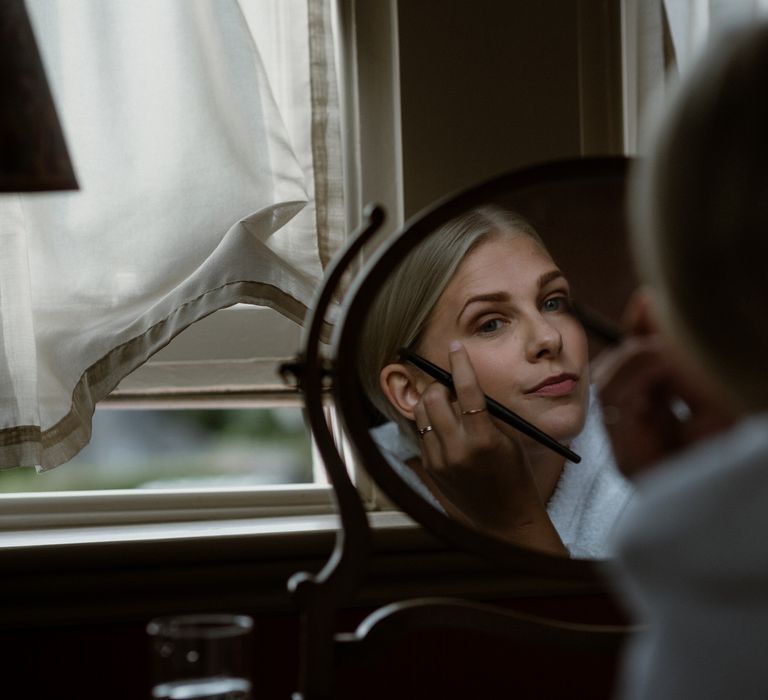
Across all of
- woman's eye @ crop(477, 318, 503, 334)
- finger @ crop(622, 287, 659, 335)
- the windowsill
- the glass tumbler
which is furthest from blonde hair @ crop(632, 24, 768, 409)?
the windowsill

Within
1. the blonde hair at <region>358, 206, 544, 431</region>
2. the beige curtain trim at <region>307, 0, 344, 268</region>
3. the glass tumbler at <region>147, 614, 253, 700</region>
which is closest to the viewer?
the glass tumbler at <region>147, 614, 253, 700</region>

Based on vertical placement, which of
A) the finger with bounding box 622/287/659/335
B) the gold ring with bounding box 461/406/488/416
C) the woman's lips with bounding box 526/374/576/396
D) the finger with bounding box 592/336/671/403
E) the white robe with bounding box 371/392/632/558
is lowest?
the white robe with bounding box 371/392/632/558

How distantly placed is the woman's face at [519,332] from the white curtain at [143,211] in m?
0.26

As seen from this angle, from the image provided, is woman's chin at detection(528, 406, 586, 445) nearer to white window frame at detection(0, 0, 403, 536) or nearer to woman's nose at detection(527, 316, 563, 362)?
woman's nose at detection(527, 316, 563, 362)

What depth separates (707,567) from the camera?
1.04 ft

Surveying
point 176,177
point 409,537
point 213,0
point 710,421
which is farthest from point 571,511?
point 213,0

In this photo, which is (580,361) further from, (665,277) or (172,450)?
(172,450)

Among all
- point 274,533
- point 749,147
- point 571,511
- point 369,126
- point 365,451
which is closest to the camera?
point 749,147

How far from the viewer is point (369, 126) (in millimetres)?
1148

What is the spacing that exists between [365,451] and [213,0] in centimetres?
62

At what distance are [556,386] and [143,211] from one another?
494mm

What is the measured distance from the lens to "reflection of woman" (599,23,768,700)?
1.03ft

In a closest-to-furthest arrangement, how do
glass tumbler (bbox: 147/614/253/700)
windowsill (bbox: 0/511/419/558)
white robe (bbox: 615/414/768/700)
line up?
white robe (bbox: 615/414/768/700) → glass tumbler (bbox: 147/614/253/700) → windowsill (bbox: 0/511/419/558)

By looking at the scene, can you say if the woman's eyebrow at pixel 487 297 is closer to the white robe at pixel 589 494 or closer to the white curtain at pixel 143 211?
the white robe at pixel 589 494
